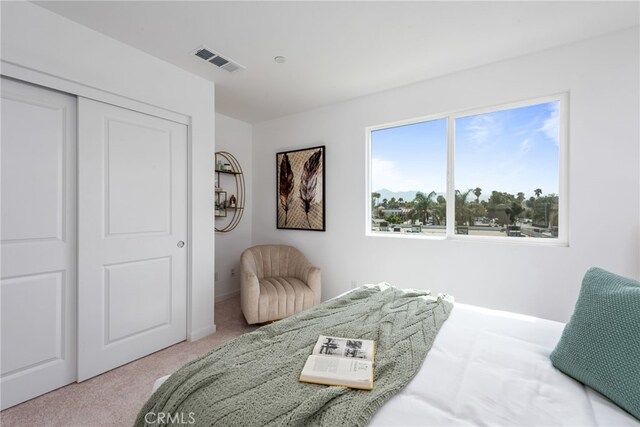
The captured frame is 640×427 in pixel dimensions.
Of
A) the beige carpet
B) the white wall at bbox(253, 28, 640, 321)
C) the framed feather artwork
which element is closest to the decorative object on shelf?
the framed feather artwork

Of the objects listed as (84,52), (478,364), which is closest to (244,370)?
(478,364)

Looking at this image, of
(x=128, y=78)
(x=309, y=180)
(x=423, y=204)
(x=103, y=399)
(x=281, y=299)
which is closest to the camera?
(x=103, y=399)

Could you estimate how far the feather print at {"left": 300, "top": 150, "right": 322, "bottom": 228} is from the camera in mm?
3518

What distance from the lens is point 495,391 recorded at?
3.14 feet

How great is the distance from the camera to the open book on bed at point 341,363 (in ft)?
3.23

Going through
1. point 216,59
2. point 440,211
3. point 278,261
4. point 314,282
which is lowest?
point 314,282

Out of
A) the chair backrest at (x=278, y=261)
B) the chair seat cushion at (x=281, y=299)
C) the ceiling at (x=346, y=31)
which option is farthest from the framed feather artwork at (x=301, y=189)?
the ceiling at (x=346, y=31)

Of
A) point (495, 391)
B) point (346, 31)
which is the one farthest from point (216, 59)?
point (495, 391)

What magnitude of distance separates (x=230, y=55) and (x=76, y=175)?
1.48 metres

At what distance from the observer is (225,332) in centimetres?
280

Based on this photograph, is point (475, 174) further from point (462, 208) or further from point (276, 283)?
point (276, 283)

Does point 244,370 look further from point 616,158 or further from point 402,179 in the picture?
point 616,158

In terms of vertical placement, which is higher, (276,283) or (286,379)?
(286,379)

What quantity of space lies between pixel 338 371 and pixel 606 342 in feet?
3.06
